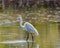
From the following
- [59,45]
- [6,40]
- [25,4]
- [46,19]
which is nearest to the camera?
[59,45]

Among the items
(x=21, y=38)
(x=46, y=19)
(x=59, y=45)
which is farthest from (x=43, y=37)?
(x=46, y=19)

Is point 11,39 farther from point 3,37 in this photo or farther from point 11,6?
point 11,6

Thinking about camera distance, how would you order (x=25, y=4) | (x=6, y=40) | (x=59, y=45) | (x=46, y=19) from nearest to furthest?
(x=59, y=45), (x=6, y=40), (x=46, y=19), (x=25, y=4)

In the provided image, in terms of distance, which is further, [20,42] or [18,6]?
[18,6]

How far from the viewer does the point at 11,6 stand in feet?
77.2

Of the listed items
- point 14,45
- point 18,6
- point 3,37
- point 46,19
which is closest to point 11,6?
point 18,6

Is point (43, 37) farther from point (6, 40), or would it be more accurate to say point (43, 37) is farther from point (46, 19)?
point (46, 19)

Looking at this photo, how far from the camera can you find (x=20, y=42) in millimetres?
10078

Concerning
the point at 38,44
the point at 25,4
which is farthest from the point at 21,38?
the point at 25,4

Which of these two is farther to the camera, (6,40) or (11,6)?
(11,6)

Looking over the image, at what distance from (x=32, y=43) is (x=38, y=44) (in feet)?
1.11

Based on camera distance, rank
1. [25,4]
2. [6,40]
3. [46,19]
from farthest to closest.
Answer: [25,4], [46,19], [6,40]

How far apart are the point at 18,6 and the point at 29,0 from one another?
32.9 inches

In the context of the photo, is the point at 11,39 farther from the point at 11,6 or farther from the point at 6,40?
the point at 11,6
